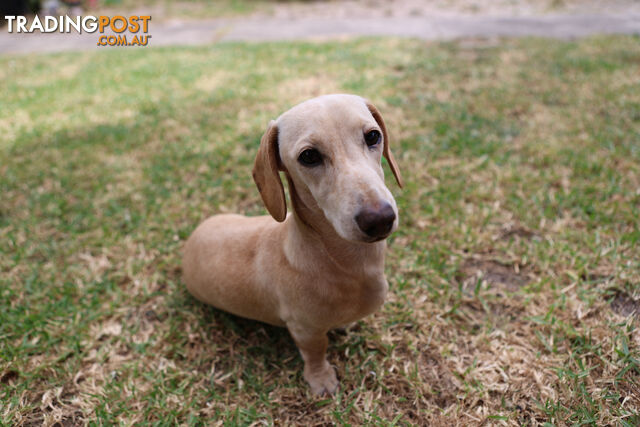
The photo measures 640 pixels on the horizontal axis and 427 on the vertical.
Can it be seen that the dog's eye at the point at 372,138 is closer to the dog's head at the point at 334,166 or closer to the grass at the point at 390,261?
the dog's head at the point at 334,166

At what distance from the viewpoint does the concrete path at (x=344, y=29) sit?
292 inches

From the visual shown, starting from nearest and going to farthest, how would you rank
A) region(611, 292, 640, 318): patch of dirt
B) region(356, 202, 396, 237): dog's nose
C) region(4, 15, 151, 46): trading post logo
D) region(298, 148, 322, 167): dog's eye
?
1. region(356, 202, 396, 237): dog's nose
2. region(298, 148, 322, 167): dog's eye
3. region(611, 292, 640, 318): patch of dirt
4. region(4, 15, 151, 46): trading post logo

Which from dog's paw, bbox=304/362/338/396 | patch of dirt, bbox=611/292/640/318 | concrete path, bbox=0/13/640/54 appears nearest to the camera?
dog's paw, bbox=304/362/338/396

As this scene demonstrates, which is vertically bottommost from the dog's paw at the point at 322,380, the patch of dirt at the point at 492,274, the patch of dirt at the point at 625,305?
the dog's paw at the point at 322,380

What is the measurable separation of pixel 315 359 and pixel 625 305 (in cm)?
187

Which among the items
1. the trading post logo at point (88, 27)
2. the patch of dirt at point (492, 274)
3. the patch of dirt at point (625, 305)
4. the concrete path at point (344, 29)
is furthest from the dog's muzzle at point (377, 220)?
the trading post logo at point (88, 27)

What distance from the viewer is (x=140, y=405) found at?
2158mm

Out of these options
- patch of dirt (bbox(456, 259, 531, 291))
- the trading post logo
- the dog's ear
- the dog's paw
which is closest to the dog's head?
the dog's ear

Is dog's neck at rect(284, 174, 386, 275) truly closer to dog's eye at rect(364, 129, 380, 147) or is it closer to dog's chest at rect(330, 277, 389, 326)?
dog's chest at rect(330, 277, 389, 326)

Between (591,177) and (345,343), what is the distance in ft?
8.64

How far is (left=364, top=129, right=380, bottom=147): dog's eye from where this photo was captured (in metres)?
1.78

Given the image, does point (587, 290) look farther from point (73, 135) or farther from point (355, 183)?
point (73, 135)

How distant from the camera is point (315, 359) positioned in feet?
7.07

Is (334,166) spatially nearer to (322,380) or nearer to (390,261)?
(322,380)
